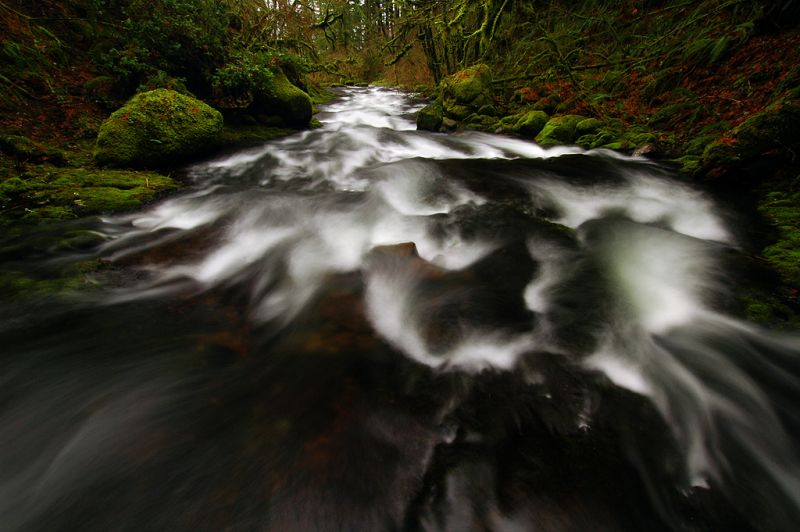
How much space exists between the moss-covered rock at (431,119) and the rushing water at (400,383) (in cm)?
583

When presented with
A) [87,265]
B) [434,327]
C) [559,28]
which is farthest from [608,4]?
[87,265]

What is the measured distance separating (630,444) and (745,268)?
2.26 metres

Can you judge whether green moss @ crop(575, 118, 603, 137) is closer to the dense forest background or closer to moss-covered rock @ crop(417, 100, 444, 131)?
the dense forest background

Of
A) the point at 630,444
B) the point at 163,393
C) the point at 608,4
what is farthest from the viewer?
the point at 608,4

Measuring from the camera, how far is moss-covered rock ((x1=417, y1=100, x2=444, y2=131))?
8.80 metres

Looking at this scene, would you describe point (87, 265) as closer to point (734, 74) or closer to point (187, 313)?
point (187, 313)

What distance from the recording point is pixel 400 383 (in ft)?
6.48

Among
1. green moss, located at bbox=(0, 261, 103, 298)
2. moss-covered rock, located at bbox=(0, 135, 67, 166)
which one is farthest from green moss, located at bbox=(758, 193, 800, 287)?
moss-covered rock, located at bbox=(0, 135, 67, 166)

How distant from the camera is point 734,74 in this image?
211 inches

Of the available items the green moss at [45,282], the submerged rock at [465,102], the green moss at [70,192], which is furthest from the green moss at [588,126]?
the green moss at [45,282]

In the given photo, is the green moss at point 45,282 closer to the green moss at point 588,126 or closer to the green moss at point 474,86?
the green moss at point 588,126

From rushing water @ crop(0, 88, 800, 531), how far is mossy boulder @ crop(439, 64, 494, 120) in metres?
6.47

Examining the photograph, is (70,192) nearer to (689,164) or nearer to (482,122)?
(689,164)

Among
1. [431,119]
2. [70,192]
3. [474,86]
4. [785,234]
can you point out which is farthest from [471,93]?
[70,192]
